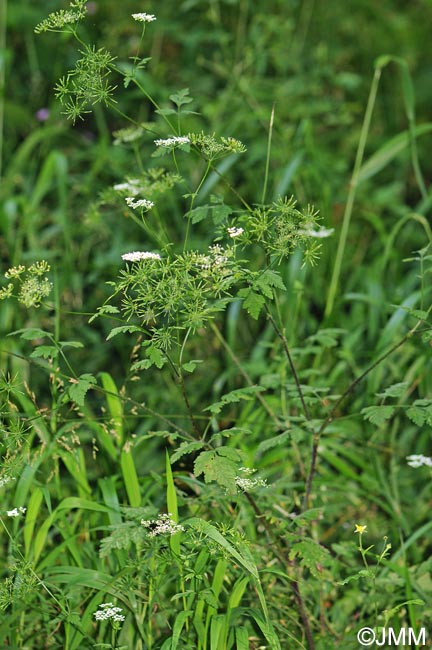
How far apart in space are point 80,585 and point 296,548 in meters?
0.44

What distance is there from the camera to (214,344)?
278 centimetres

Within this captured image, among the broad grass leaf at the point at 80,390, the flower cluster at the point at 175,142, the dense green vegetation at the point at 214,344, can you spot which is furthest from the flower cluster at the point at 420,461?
the flower cluster at the point at 175,142

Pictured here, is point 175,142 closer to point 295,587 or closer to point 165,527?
point 165,527

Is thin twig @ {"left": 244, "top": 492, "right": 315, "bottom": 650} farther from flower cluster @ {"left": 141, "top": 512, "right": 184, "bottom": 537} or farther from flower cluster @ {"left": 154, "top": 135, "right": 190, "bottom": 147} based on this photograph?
flower cluster @ {"left": 154, "top": 135, "right": 190, "bottom": 147}

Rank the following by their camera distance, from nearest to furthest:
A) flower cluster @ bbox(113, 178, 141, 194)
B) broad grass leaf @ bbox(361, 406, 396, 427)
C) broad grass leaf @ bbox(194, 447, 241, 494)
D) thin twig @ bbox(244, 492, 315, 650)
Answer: broad grass leaf @ bbox(194, 447, 241, 494)
broad grass leaf @ bbox(361, 406, 396, 427)
thin twig @ bbox(244, 492, 315, 650)
flower cluster @ bbox(113, 178, 141, 194)

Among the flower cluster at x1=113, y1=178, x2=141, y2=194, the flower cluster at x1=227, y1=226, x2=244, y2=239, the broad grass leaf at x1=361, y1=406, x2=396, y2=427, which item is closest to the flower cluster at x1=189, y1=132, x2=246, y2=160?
the flower cluster at x1=227, y1=226, x2=244, y2=239

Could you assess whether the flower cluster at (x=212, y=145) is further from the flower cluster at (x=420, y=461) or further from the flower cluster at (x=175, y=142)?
the flower cluster at (x=420, y=461)

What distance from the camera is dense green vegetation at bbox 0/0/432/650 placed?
5.07ft

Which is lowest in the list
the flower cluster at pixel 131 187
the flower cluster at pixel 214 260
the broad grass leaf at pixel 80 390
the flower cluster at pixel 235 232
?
the broad grass leaf at pixel 80 390

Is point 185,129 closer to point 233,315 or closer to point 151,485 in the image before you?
point 233,315

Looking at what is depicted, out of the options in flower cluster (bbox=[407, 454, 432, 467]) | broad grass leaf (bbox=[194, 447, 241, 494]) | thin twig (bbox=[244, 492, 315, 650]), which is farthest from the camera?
flower cluster (bbox=[407, 454, 432, 467])

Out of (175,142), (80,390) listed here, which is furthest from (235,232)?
(80,390)

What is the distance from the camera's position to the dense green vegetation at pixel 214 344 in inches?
60.9

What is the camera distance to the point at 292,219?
5.13ft
